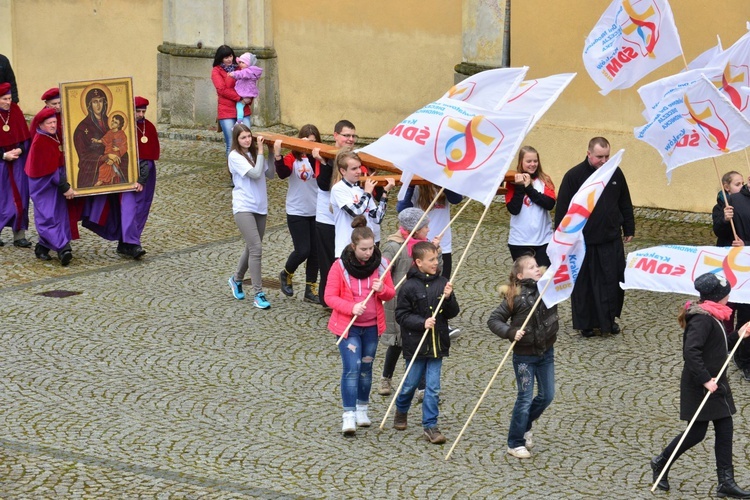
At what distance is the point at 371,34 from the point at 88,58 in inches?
201

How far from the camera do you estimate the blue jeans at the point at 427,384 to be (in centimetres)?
859

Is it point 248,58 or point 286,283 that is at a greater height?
point 248,58

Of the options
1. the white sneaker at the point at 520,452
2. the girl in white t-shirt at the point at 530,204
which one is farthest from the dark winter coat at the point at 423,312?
the girl in white t-shirt at the point at 530,204

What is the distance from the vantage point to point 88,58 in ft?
68.6

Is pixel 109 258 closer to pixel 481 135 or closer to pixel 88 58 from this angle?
pixel 481 135

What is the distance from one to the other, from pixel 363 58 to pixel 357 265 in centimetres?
1004

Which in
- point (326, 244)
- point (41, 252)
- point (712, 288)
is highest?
point (712, 288)

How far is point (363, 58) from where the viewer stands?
18422mm

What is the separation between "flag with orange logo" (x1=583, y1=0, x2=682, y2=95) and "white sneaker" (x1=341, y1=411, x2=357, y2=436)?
3.61m

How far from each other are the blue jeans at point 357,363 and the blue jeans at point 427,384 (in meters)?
0.26

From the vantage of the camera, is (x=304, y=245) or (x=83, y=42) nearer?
(x=304, y=245)

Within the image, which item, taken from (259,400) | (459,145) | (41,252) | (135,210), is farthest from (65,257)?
(459,145)

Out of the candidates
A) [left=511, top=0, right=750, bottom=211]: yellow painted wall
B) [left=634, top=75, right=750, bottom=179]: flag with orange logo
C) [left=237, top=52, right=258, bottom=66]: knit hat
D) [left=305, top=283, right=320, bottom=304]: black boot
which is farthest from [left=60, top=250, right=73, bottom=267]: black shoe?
[left=511, top=0, right=750, bottom=211]: yellow painted wall

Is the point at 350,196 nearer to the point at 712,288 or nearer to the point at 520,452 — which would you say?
the point at 520,452
